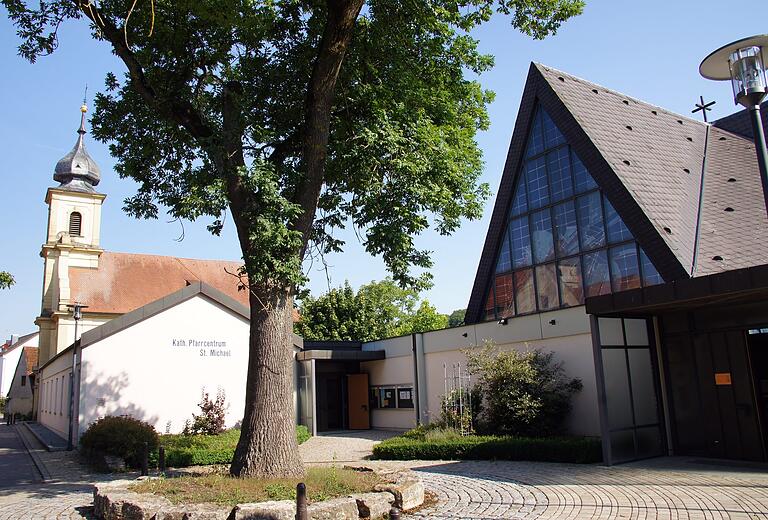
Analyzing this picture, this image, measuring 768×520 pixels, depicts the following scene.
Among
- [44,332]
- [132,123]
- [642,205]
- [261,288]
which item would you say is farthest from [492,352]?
[44,332]

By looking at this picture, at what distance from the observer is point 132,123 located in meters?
13.1

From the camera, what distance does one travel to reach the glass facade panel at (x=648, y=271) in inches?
680

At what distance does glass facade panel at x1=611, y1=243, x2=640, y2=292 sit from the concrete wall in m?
2.40

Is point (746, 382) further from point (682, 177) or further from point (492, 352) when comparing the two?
point (682, 177)

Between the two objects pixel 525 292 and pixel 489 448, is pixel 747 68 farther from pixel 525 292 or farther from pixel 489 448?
pixel 525 292

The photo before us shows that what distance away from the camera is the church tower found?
45875 millimetres

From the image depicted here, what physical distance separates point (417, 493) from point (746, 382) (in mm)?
7984

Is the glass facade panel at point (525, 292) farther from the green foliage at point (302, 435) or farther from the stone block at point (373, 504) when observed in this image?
the stone block at point (373, 504)

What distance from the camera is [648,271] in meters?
17.6

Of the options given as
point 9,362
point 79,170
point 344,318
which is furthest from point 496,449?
point 9,362

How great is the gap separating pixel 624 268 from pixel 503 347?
14.5 feet

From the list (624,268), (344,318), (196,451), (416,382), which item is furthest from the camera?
(344,318)

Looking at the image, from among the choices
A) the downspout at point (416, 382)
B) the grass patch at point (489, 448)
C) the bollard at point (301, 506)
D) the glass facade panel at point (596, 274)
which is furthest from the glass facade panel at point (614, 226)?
the bollard at point (301, 506)

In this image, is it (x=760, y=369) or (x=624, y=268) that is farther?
(x=624, y=268)
